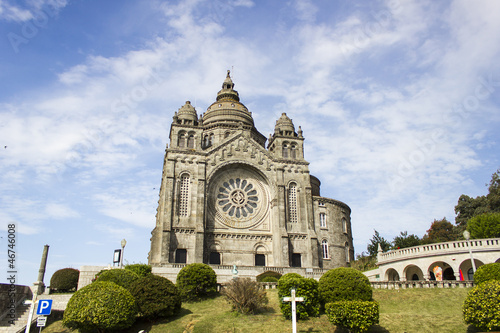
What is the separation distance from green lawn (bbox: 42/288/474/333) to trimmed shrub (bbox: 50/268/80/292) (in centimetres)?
873

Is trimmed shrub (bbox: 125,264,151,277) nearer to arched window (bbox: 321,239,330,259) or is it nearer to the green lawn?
the green lawn

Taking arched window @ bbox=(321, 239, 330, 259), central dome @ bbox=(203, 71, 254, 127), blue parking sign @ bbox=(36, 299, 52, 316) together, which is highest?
central dome @ bbox=(203, 71, 254, 127)

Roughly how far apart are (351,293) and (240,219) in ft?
73.3

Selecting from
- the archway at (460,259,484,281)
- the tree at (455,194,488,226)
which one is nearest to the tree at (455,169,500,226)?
the tree at (455,194,488,226)

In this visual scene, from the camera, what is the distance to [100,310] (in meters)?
22.5

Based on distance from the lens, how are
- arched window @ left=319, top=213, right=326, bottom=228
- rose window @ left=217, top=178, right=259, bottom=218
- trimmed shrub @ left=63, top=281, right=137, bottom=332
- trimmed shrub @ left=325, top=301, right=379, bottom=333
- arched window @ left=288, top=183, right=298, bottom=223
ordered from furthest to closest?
arched window @ left=319, top=213, right=326, bottom=228 → arched window @ left=288, top=183, right=298, bottom=223 → rose window @ left=217, top=178, right=259, bottom=218 → trimmed shrub @ left=63, top=281, right=137, bottom=332 → trimmed shrub @ left=325, top=301, right=379, bottom=333

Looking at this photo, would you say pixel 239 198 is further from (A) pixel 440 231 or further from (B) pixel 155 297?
(A) pixel 440 231

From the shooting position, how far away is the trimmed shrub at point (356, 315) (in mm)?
21109

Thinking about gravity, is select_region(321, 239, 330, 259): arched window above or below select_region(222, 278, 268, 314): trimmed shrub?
above

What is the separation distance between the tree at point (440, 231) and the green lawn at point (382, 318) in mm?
28524

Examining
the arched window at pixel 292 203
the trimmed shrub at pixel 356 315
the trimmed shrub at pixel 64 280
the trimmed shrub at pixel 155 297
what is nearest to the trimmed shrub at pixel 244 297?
the trimmed shrub at pixel 155 297

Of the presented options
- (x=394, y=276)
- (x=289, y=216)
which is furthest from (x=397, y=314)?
(x=289, y=216)

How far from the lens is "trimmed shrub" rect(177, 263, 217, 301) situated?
29672 mm

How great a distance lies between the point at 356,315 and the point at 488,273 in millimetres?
9210
